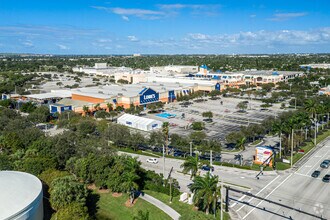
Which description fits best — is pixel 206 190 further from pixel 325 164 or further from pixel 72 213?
pixel 325 164

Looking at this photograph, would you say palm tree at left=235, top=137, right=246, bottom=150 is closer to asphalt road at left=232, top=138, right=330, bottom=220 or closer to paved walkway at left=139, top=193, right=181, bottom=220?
asphalt road at left=232, top=138, right=330, bottom=220

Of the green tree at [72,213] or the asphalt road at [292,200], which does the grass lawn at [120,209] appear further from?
the asphalt road at [292,200]

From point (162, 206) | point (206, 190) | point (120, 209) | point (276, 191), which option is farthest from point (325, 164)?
point (120, 209)

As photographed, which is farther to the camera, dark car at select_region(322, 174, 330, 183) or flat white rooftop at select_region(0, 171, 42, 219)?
dark car at select_region(322, 174, 330, 183)

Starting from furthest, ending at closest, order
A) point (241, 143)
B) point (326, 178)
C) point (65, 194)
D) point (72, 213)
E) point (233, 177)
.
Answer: point (241, 143)
point (233, 177)
point (326, 178)
point (65, 194)
point (72, 213)

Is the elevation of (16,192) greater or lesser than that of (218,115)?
greater

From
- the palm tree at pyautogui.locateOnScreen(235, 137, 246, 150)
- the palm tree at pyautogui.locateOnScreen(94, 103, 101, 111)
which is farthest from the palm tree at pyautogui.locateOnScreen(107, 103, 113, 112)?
the palm tree at pyautogui.locateOnScreen(235, 137, 246, 150)

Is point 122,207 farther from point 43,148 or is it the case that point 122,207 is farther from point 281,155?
point 281,155
